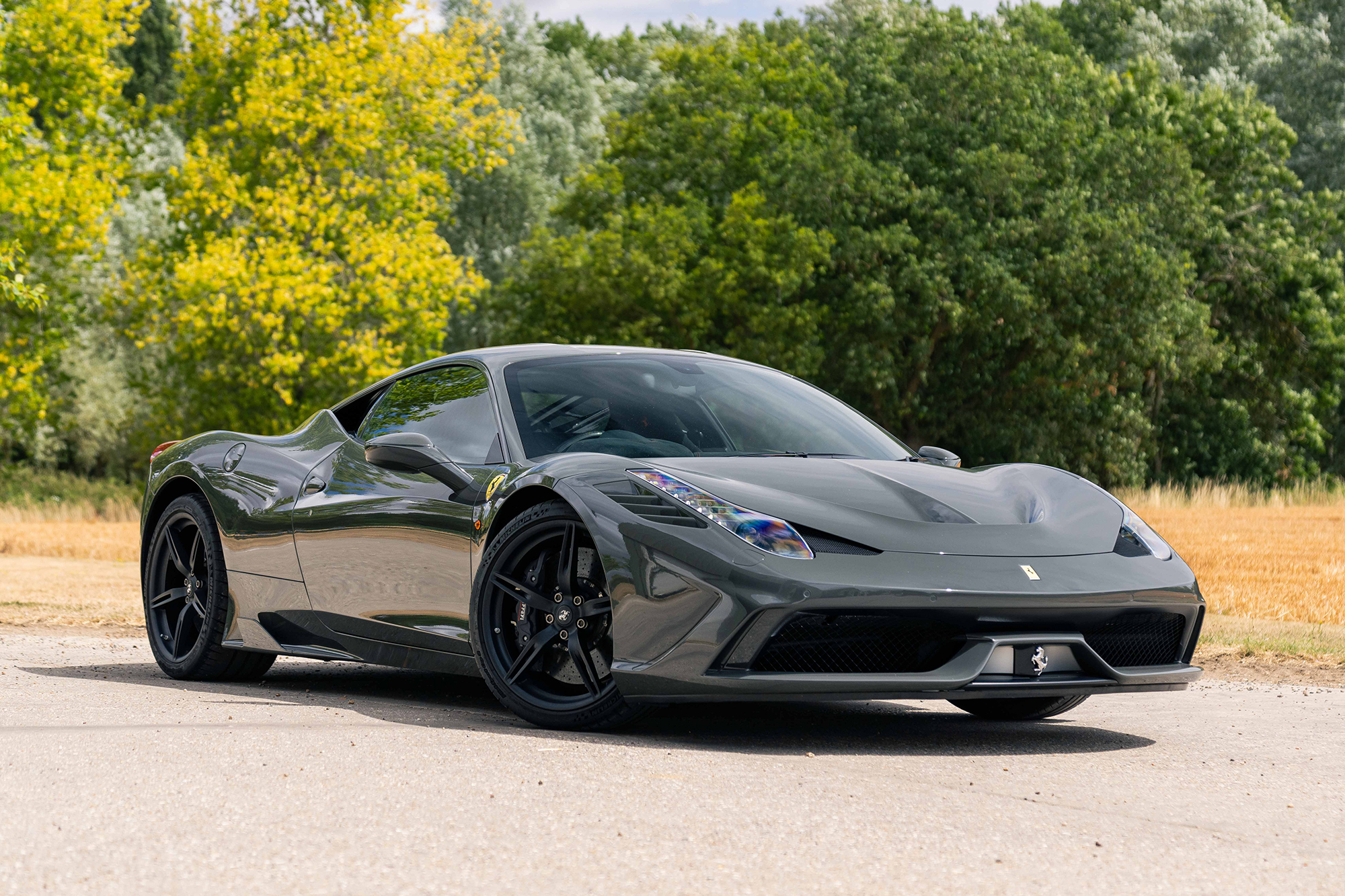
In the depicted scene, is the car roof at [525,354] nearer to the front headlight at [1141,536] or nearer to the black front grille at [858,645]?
the front headlight at [1141,536]

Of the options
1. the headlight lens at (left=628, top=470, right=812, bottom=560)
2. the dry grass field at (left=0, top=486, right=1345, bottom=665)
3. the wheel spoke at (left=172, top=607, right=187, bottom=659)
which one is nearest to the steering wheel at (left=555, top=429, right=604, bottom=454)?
the headlight lens at (left=628, top=470, right=812, bottom=560)

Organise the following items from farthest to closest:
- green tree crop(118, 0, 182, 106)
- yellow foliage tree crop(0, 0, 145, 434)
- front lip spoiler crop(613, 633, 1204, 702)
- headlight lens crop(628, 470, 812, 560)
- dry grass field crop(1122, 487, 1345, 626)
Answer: green tree crop(118, 0, 182, 106) < yellow foliage tree crop(0, 0, 145, 434) < dry grass field crop(1122, 487, 1345, 626) < headlight lens crop(628, 470, 812, 560) < front lip spoiler crop(613, 633, 1204, 702)

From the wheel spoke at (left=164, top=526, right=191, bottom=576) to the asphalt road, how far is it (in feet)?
4.32

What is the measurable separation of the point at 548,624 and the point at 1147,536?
2.14 meters

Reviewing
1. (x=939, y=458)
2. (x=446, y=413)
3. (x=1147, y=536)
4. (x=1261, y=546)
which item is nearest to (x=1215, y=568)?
(x=1261, y=546)

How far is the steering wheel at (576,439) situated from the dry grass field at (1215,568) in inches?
166

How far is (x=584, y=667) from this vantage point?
4.99 m

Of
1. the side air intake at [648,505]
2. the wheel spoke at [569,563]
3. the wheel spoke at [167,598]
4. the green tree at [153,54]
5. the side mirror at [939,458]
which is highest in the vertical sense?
the green tree at [153,54]

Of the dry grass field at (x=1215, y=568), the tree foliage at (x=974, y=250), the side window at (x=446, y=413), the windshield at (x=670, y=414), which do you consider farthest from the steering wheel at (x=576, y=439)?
the tree foliage at (x=974, y=250)

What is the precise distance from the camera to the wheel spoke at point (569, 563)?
5059 millimetres

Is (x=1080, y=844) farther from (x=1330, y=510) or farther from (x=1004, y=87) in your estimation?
(x=1004, y=87)

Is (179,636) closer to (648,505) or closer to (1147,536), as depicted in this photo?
(648,505)

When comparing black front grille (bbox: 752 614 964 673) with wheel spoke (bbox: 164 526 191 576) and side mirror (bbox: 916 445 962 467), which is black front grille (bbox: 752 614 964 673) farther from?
wheel spoke (bbox: 164 526 191 576)

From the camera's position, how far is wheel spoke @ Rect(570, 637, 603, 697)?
498 centimetres
